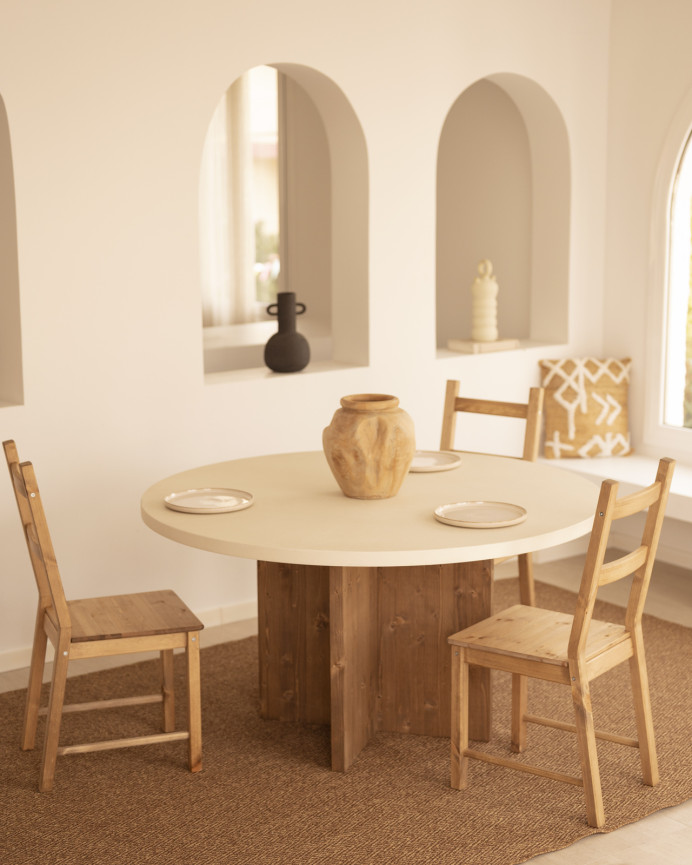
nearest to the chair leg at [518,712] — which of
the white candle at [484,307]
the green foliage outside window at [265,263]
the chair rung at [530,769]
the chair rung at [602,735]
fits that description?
the chair rung at [602,735]

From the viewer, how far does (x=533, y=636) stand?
294cm

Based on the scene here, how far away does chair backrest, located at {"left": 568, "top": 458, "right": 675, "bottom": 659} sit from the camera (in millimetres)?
2678

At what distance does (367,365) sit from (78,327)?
132 centimetres

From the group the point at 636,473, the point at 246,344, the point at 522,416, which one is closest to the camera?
the point at 522,416

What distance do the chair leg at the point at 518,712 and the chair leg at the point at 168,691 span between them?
104cm

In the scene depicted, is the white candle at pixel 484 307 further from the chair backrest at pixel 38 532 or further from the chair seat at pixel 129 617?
the chair backrest at pixel 38 532

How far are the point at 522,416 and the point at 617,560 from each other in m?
1.30

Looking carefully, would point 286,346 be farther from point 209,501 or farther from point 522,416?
point 209,501

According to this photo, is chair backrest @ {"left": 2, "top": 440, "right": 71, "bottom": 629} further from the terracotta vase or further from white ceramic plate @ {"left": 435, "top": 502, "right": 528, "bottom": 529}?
white ceramic plate @ {"left": 435, "top": 502, "right": 528, "bottom": 529}

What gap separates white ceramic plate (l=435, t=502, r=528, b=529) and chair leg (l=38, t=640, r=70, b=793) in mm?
1079

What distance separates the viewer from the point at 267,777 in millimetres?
3121

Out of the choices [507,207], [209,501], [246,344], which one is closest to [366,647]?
[209,501]

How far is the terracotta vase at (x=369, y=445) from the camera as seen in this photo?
312cm

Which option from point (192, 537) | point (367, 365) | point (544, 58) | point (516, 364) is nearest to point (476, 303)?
point (516, 364)
